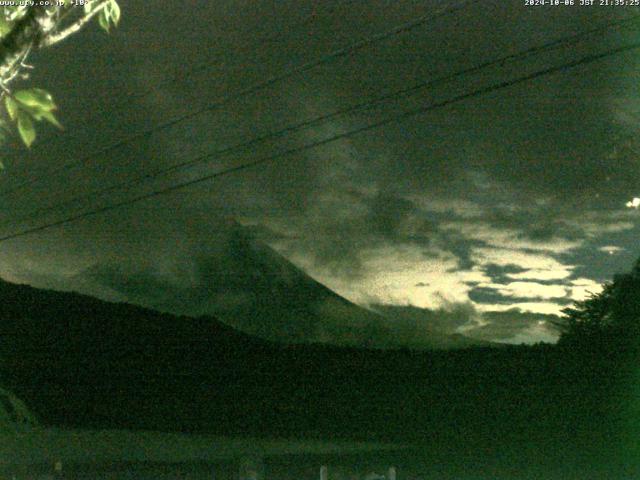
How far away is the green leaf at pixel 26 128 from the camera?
7.75 feet

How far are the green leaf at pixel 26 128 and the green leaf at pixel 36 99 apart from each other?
0.05 meters

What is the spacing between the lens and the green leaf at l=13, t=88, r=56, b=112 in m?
2.32

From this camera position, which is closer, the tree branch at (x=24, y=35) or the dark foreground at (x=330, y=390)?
the tree branch at (x=24, y=35)

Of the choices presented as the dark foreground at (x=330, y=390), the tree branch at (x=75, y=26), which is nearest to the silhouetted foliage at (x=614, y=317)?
the dark foreground at (x=330, y=390)

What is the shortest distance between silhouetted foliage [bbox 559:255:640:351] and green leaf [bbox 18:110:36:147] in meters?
13.8

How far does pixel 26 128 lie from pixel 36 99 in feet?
0.34

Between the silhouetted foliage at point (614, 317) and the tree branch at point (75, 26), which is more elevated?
the silhouetted foliage at point (614, 317)

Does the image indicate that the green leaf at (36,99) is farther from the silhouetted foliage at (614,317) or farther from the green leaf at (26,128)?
the silhouetted foliage at (614,317)

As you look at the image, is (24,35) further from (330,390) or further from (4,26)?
(330,390)

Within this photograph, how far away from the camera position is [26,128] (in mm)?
2369

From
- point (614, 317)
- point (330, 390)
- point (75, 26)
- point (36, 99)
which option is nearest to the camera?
point (36, 99)

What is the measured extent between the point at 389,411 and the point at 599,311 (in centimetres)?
729

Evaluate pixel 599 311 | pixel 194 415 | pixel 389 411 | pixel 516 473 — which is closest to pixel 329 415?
pixel 389 411

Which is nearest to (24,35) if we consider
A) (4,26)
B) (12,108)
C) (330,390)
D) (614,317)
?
(4,26)
